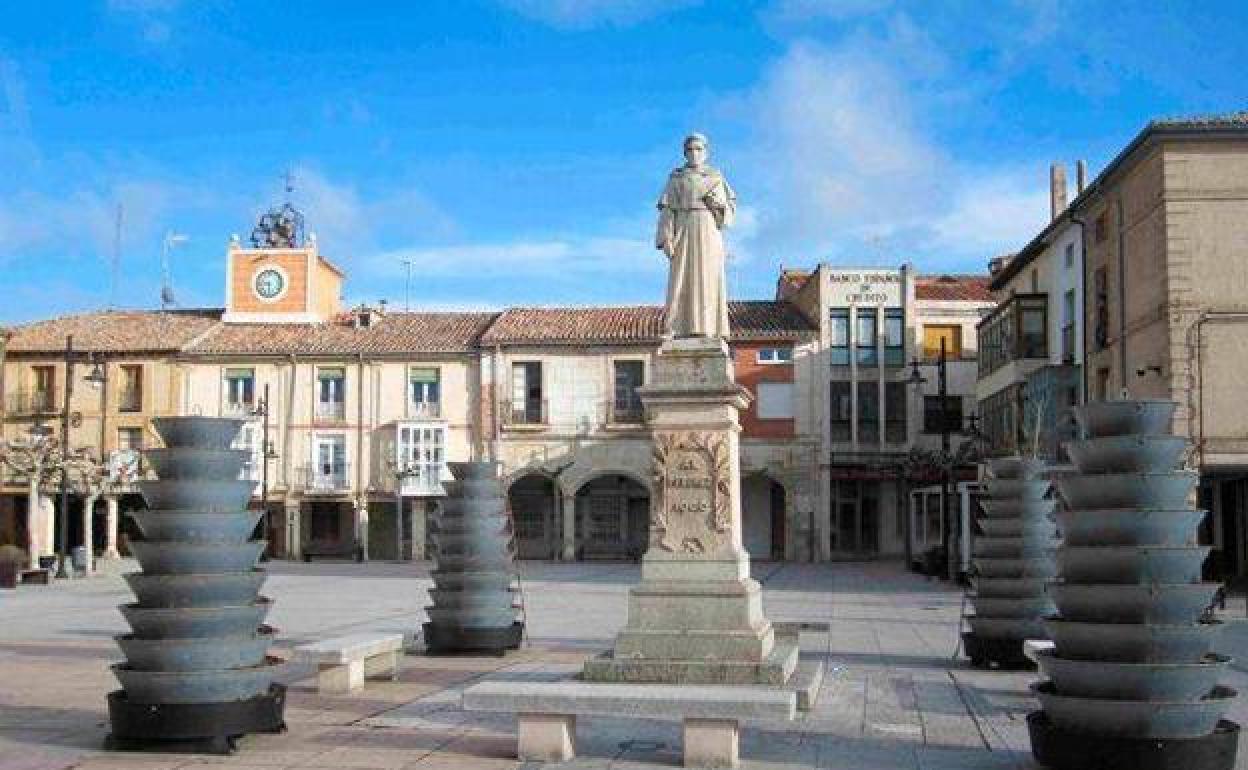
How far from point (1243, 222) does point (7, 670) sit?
907 inches

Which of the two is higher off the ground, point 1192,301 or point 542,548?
point 1192,301

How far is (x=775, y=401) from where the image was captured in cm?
4809

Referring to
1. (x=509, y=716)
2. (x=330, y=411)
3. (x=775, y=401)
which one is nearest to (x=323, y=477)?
(x=330, y=411)

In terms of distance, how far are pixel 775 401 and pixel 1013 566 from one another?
33.9 meters

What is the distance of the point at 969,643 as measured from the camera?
1439cm

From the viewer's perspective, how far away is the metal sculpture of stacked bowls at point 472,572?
14922mm

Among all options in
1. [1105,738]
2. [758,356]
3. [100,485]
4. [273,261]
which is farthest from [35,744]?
[273,261]

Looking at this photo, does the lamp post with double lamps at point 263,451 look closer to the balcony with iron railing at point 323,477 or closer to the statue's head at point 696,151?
the balcony with iron railing at point 323,477

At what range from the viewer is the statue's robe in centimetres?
1084

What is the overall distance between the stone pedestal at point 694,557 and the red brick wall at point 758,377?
37.3 meters

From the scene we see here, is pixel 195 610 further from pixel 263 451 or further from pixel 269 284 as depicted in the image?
pixel 269 284

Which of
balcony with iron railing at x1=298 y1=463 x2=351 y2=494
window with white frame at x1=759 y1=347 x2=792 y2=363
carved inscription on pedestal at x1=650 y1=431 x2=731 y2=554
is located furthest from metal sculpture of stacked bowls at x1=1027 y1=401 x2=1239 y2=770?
balcony with iron railing at x1=298 y1=463 x2=351 y2=494

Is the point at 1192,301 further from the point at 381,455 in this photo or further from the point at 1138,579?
the point at 381,455

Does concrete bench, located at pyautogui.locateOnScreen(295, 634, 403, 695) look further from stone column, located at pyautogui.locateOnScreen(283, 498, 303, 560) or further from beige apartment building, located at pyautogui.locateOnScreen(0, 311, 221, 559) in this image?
beige apartment building, located at pyautogui.locateOnScreen(0, 311, 221, 559)
